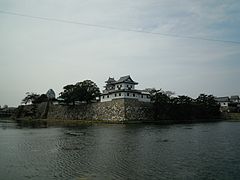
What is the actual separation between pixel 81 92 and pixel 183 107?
2355cm

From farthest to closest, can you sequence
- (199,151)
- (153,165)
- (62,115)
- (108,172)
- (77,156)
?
(62,115), (199,151), (77,156), (153,165), (108,172)

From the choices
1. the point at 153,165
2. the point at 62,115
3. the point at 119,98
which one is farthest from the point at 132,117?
the point at 153,165

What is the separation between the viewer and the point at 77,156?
14219mm

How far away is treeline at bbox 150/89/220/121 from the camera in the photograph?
4781 centimetres

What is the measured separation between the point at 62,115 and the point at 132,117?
2138 cm

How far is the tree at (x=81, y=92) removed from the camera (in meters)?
51.6

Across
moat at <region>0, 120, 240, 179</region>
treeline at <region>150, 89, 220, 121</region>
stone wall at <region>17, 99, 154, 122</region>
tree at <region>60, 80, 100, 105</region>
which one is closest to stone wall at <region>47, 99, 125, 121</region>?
stone wall at <region>17, 99, 154, 122</region>

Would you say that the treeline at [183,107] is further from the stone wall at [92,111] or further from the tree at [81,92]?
the tree at [81,92]

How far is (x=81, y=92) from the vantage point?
51.6m

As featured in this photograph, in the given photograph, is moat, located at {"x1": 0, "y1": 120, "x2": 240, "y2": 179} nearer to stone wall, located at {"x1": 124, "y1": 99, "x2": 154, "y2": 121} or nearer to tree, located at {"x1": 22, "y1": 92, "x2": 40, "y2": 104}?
stone wall, located at {"x1": 124, "y1": 99, "x2": 154, "y2": 121}

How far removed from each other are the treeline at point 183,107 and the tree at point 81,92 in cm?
1380

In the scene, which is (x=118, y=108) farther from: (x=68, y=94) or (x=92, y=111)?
(x=68, y=94)

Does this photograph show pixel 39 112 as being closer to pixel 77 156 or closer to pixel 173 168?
pixel 77 156

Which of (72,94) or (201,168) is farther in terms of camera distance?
(72,94)
